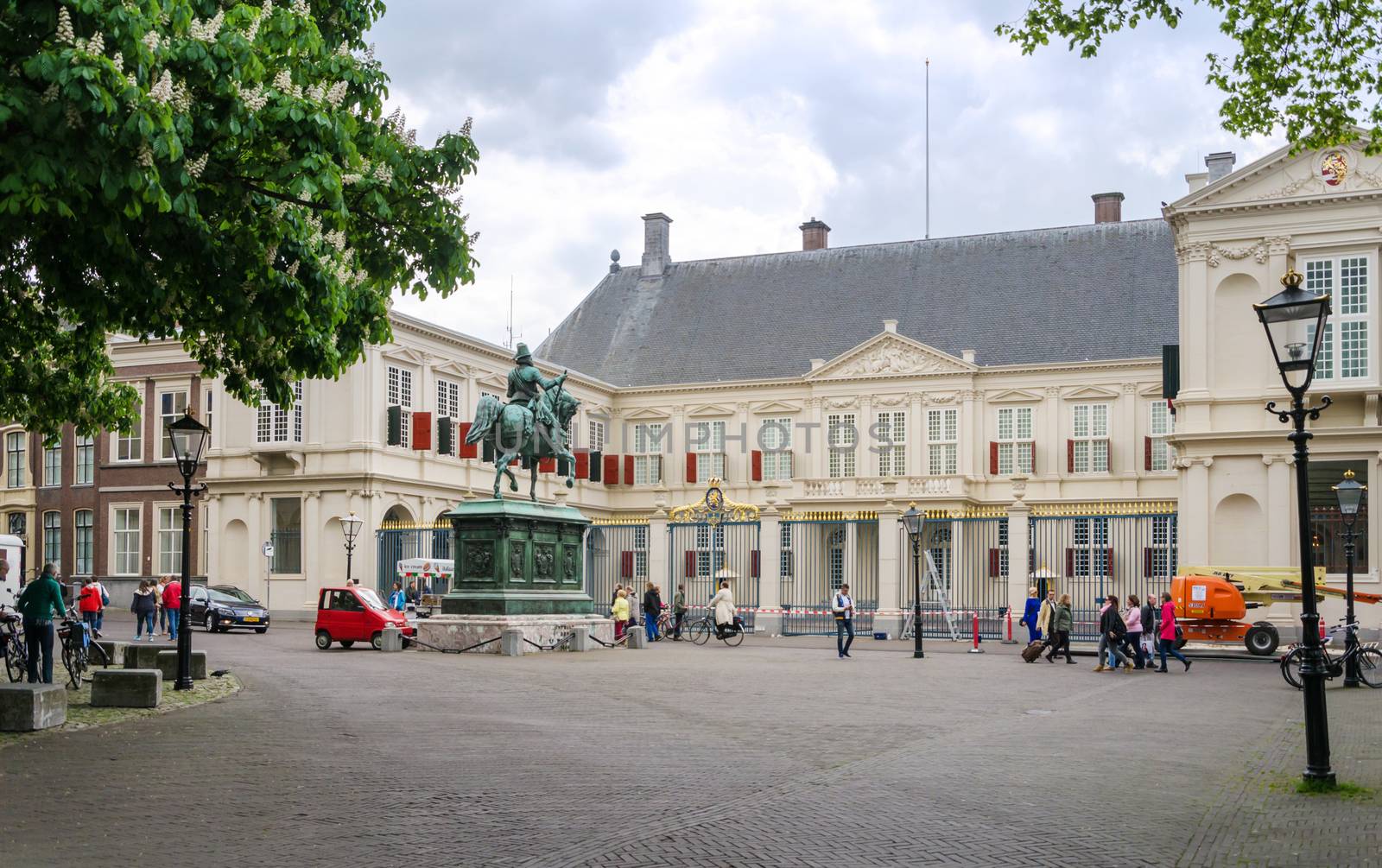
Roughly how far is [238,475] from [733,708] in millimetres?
32943

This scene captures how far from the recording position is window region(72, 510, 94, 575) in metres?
48.7

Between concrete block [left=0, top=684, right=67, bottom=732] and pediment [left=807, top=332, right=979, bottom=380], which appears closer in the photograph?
concrete block [left=0, top=684, right=67, bottom=732]

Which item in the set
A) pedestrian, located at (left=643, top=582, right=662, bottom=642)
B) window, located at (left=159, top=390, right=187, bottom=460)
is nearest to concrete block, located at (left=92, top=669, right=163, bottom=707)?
pedestrian, located at (left=643, top=582, right=662, bottom=642)

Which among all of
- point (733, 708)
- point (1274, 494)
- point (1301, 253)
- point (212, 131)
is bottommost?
point (733, 708)

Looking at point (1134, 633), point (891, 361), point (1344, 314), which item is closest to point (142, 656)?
point (1134, 633)

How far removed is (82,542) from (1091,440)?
116ft

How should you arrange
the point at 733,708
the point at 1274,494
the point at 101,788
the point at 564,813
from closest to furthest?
the point at 564,813, the point at 101,788, the point at 733,708, the point at 1274,494

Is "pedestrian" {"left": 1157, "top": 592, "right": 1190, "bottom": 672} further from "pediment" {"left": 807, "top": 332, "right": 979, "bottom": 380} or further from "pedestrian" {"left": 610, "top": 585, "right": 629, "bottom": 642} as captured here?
"pediment" {"left": 807, "top": 332, "right": 979, "bottom": 380}

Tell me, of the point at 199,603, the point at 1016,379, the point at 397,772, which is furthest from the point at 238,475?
the point at 397,772

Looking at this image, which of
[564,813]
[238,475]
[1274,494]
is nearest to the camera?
[564,813]

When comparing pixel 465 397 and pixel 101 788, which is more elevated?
pixel 465 397

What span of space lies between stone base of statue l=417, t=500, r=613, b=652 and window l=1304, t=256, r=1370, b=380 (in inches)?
697

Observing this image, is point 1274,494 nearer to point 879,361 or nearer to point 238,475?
point 879,361

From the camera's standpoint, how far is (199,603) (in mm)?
35094
